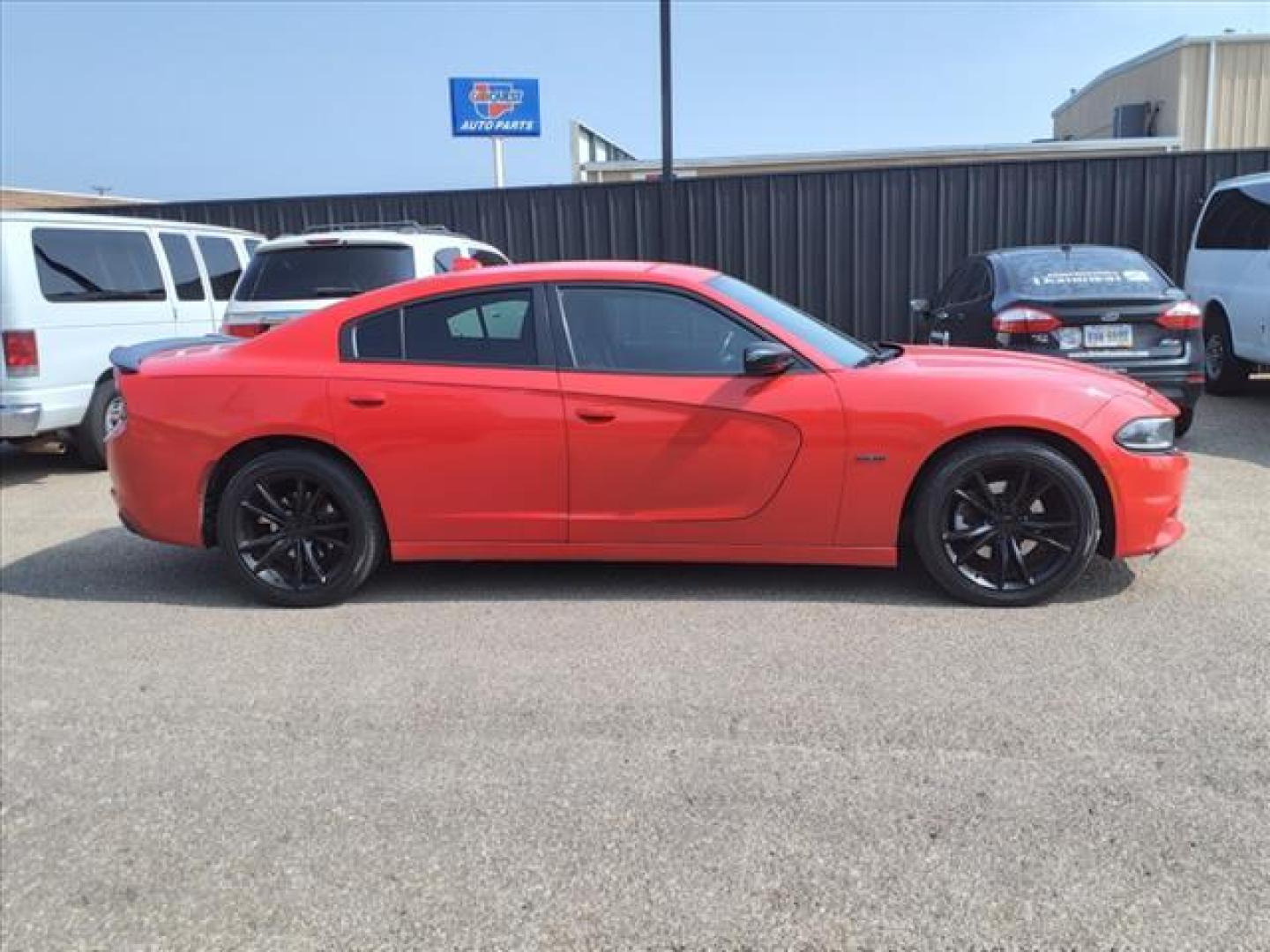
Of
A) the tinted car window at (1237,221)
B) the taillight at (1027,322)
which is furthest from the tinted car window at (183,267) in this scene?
the tinted car window at (1237,221)

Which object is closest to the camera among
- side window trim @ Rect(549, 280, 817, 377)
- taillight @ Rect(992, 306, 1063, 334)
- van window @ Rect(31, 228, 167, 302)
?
side window trim @ Rect(549, 280, 817, 377)

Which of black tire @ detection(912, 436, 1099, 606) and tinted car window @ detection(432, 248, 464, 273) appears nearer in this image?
black tire @ detection(912, 436, 1099, 606)

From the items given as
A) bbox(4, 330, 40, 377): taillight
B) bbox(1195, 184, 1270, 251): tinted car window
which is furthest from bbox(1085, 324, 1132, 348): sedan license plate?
bbox(4, 330, 40, 377): taillight

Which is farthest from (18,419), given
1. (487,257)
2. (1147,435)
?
(1147,435)

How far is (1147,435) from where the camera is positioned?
14.8ft

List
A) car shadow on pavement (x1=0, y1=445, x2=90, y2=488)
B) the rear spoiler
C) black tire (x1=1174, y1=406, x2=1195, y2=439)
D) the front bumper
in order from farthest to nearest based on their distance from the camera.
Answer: car shadow on pavement (x1=0, y1=445, x2=90, y2=488)
black tire (x1=1174, y1=406, x2=1195, y2=439)
the front bumper
the rear spoiler

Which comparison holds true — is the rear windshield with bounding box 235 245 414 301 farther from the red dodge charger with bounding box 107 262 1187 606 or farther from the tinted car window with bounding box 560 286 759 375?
the tinted car window with bounding box 560 286 759 375

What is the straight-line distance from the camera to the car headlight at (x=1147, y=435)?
4.48 meters

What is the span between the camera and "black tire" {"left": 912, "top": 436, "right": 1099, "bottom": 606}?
14.6ft

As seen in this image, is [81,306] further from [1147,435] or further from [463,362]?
[1147,435]

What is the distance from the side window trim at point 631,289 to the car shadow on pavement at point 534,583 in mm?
→ 990

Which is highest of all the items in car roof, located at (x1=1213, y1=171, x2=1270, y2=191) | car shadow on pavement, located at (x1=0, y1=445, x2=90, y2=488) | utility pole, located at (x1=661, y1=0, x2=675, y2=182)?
utility pole, located at (x1=661, y1=0, x2=675, y2=182)

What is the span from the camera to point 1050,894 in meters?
2.56

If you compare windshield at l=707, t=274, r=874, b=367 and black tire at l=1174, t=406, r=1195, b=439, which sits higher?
windshield at l=707, t=274, r=874, b=367
